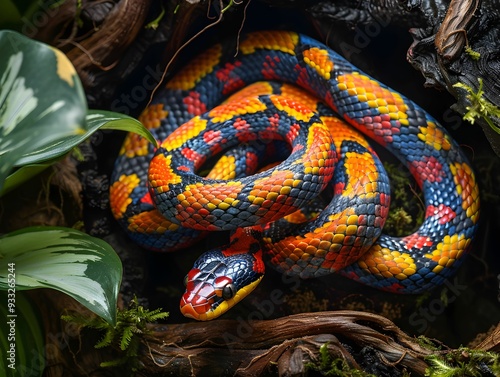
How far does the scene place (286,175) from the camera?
2193 mm

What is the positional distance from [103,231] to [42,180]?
0.40m

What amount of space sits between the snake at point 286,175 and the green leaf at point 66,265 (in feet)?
1.36

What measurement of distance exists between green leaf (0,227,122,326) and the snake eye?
18.8 inches

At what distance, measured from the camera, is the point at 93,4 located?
2.64 metres

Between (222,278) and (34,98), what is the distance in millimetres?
1137

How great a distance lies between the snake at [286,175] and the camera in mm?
2225

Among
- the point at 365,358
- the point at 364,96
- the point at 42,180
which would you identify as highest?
the point at 364,96

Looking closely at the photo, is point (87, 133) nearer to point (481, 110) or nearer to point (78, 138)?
point (78, 138)

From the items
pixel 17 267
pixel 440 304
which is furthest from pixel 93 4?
pixel 440 304

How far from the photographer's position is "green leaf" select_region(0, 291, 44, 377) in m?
2.08

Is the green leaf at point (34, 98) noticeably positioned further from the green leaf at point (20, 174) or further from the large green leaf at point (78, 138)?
the green leaf at point (20, 174)

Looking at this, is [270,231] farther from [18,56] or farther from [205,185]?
[18,56]

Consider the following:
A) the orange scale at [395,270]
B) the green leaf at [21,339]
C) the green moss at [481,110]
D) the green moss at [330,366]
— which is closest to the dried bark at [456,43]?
the green moss at [481,110]

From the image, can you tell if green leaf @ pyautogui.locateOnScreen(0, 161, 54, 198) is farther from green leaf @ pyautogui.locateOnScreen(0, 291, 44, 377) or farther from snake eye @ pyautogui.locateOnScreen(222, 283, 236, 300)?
snake eye @ pyautogui.locateOnScreen(222, 283, 236, 300)
